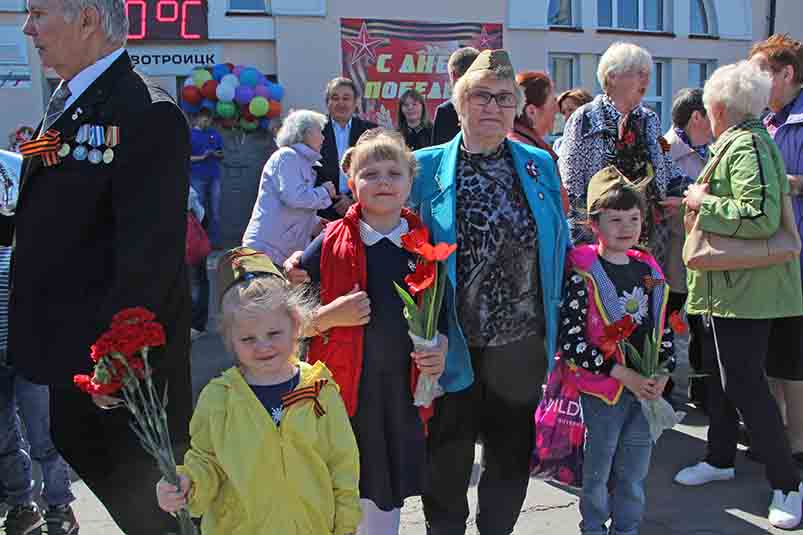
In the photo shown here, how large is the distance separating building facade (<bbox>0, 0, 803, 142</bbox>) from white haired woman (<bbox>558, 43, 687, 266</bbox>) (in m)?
8.50

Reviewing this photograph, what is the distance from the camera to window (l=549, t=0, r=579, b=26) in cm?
1410

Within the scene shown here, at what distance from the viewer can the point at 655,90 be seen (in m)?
15.2

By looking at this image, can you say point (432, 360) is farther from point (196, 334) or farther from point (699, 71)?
point (699, 71)

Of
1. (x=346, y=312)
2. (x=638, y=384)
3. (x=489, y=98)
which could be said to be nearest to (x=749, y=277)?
(x=638, y=384)

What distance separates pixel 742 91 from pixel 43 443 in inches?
130

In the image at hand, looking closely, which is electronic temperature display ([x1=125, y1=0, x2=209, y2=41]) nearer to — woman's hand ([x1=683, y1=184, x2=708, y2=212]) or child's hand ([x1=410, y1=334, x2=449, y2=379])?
woman's hand ([x1=683, y1=184, x2=708, y2=212])

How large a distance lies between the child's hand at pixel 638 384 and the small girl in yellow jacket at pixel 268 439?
113 cm

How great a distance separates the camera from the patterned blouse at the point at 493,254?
2.86m

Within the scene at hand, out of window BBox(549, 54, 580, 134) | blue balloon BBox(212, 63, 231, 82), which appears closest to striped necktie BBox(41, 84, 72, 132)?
blue balloon BBox(212, 63, 231, 82)

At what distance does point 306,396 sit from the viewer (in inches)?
92.0

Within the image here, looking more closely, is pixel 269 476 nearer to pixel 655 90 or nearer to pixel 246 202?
pixel 246 202

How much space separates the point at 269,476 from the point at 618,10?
14101 millimetres

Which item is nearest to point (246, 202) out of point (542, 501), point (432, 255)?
point (542, 501)

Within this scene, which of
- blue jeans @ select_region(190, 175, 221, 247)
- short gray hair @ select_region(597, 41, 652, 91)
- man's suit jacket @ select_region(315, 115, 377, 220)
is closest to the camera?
short gray hair @ select_region(597, 41, 652, 91)
